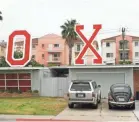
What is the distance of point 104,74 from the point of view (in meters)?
30.8

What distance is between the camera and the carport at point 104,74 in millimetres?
30241

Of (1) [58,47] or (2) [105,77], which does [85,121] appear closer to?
(2) [105,77]

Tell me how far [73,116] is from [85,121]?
1870 millimetres

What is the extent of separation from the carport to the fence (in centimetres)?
133

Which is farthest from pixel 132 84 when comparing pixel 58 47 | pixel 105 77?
pixel 58 47

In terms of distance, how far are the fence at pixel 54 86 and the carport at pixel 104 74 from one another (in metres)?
1.33

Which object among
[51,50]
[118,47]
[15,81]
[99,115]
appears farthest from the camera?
[51,50]

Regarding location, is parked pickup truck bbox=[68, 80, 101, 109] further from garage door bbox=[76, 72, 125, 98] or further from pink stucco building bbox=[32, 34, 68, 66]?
pink stucco building bbox=[32, 34, 68, 66]

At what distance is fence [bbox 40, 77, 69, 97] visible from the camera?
32000 mm

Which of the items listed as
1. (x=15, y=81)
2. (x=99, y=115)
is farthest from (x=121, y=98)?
(x=15, y=81)

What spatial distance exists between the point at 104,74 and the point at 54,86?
478 centimetres

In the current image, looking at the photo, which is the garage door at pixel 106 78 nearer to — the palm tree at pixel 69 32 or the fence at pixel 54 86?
the fence at pixel 54 86

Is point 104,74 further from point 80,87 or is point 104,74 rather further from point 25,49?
point 80,87

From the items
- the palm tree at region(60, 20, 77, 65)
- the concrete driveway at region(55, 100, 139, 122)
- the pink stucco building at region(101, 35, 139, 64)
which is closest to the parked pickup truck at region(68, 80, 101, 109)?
the concrete driveway at region(55, 100, 139, 122)
